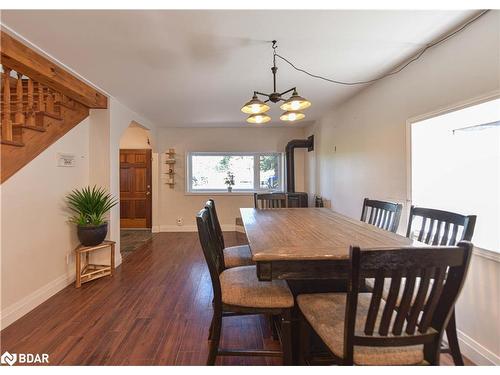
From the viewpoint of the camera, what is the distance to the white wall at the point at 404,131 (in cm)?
163

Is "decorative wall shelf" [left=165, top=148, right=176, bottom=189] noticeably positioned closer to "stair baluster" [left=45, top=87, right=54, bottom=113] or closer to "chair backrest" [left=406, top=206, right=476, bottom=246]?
"stair baluster" [left=45, top=87, right=54, bottom=113]

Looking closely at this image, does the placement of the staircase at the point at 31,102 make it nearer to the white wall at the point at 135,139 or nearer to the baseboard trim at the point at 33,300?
the baseboard trim at the point at 33,300

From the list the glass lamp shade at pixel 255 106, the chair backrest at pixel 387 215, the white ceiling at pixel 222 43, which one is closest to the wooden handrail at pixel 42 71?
the white ceiling at pixel 222 43

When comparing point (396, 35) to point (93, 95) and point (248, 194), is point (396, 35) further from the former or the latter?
point (248, 194)

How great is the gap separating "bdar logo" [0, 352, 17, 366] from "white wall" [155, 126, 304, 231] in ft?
13.0

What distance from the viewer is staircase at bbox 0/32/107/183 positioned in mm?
2086

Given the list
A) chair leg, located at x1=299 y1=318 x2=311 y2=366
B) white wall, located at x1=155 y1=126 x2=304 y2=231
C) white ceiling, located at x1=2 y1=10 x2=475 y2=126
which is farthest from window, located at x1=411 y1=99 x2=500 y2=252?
white wall, located at x1=155 y1=126 x2=304 y2=231

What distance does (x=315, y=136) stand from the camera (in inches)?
204

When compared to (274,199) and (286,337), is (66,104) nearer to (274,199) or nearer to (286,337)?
(274,199)

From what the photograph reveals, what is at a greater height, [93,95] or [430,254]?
[93,95]

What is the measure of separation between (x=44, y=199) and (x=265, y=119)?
7.74 feet

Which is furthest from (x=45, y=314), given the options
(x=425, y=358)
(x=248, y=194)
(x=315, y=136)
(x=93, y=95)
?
(x=315, y=136)

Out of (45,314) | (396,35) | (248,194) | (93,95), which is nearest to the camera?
(396,35)

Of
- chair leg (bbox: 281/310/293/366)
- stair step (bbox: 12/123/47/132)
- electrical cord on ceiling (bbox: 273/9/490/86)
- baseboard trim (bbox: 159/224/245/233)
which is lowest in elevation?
baseboard trim (bbox: 159/224/245/233)
